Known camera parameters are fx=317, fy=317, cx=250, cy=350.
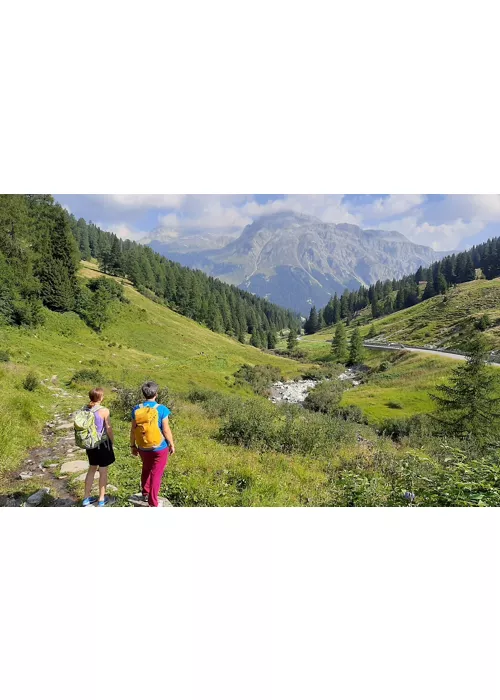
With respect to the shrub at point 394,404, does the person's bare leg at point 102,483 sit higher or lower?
higher

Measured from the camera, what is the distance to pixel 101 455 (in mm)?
5480

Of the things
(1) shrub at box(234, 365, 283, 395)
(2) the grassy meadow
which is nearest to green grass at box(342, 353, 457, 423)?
(2) the grassy meadow

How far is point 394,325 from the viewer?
307ft

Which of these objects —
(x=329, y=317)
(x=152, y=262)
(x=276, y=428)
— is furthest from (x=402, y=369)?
(x=329, y=317)

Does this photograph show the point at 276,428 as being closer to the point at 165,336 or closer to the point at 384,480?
the point at 384,480

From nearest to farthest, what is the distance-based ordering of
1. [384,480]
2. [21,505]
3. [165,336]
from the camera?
[21,505] < [384,480] < [165,336]

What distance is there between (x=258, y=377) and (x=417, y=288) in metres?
119

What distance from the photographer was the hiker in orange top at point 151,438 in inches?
205

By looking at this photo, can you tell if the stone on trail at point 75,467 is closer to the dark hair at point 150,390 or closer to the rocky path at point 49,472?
the rocky path at point 49,472

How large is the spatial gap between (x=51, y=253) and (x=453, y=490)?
133ft

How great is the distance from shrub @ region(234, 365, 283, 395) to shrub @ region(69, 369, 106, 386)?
53.3ft

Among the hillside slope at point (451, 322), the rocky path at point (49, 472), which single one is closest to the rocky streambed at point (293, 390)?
the hillside slope at point (451, 322)

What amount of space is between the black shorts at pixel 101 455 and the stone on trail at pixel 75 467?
5.84 feet

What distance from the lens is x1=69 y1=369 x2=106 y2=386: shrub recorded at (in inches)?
704
